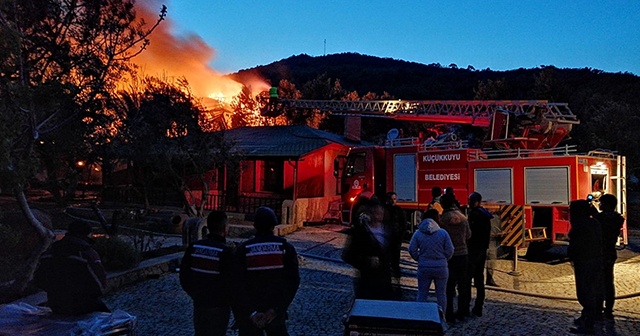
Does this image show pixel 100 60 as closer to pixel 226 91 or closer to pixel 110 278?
pixel 110 278

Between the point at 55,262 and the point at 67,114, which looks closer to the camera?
the point at 55,262

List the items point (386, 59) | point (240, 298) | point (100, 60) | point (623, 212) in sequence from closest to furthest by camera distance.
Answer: point (240, 298), point (100, 60), point (623, 212), point (386, 59)

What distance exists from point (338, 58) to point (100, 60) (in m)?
132

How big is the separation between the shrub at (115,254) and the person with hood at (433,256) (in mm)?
5278

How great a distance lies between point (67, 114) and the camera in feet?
28.8

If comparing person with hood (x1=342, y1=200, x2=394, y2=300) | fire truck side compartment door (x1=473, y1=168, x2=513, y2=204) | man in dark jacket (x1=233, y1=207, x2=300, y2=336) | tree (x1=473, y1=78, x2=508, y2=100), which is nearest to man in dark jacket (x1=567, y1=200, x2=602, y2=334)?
person with hood (x1=342, y1=200, x2=394, y2=300)

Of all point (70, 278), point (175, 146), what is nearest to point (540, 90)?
point (175, 146)

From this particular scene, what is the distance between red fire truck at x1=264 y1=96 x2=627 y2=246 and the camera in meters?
11.6

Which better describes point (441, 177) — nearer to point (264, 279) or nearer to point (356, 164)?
point (356, 164)

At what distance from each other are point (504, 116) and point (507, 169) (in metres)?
2.33

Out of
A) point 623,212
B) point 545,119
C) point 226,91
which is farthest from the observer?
point 226,91

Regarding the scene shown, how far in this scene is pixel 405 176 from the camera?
15.6 meters

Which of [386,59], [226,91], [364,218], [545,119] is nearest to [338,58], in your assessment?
[386,59]

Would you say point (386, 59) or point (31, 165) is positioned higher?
point (386, 59)
